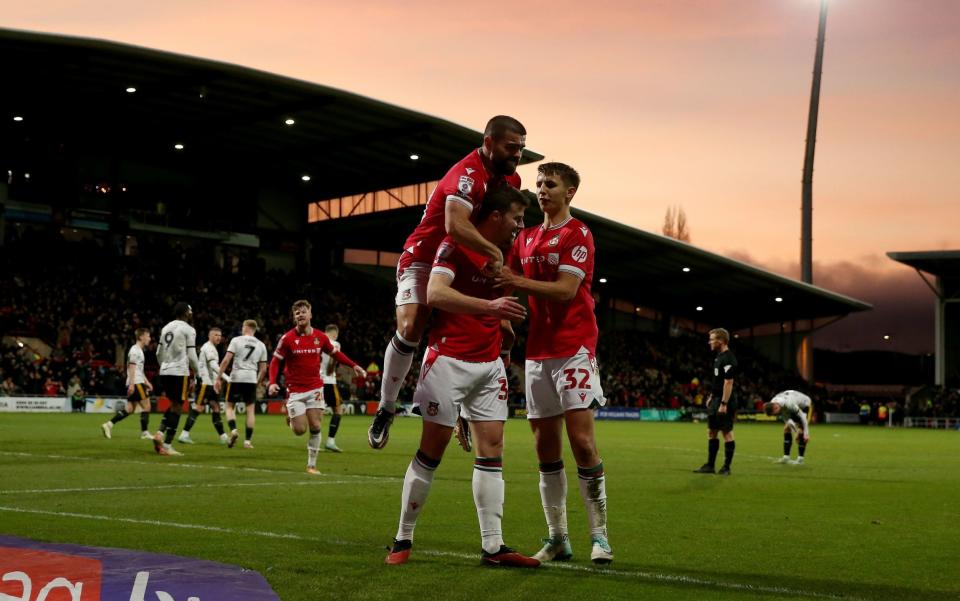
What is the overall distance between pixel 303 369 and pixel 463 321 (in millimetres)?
9572

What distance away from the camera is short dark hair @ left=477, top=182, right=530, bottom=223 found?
7223mm

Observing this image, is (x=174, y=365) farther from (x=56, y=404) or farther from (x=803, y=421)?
(x=56, y=404)

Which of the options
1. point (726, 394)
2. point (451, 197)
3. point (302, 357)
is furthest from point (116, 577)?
point (726, 394)

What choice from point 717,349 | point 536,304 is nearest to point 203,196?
point 717,349

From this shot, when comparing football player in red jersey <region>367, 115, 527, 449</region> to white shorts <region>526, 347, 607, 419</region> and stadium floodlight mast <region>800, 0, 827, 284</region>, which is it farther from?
stadium floodlight mast <region>800, 0, 827, 284</region>

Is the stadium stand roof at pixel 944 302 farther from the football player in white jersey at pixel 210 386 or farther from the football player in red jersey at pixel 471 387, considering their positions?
the football player in red jersey at pixel 471 387

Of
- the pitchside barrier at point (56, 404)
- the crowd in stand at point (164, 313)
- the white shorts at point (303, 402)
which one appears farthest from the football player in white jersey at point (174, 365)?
the crowd in stand at point (164, 313)

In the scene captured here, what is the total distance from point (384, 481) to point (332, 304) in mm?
41847

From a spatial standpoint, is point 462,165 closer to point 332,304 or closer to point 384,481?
point 384,481

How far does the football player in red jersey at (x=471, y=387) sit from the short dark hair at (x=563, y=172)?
47cm

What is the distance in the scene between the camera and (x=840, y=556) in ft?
26.8

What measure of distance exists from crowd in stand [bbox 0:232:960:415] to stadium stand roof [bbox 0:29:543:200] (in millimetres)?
4482

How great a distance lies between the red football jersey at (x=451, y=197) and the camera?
703 centimetres

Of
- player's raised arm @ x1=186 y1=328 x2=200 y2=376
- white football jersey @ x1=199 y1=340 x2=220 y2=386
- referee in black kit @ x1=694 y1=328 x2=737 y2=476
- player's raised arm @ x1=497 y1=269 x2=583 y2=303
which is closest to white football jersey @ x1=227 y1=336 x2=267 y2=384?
player's raised arm @ x1=186 y1=328 x2=200 y2=376
